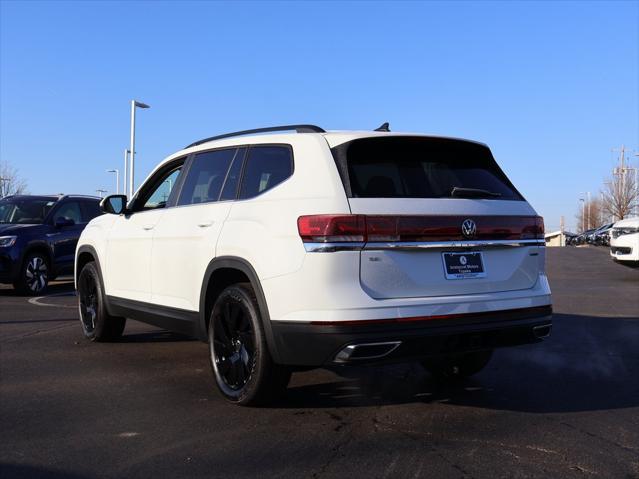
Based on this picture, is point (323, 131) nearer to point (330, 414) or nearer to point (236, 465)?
point (330, 414)

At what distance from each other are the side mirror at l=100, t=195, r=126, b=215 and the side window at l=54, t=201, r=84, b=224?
6.52 metres

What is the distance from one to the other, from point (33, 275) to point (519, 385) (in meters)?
9.24

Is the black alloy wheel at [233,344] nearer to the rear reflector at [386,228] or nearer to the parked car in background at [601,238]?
the rear reflector at [386,228]

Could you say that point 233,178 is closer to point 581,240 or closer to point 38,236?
point 38,236

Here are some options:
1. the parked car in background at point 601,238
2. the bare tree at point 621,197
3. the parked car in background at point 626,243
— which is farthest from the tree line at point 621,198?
the parked car in background at point 626,243

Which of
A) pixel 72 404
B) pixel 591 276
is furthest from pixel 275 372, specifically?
pixel 591 276

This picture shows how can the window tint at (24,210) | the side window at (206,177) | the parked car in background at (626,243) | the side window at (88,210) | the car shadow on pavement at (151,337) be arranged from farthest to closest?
the parked car in background at (626,243) < the side window at (88,210) < the window tint at (24,210) < the car shadow on pavement at (151,337) < the side window at (206,177)

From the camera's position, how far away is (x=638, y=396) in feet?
15.5

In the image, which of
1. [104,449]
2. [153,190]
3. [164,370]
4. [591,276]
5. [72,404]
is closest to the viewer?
[104,449]

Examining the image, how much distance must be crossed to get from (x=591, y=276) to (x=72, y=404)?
48.2 feet

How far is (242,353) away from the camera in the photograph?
14.2ft

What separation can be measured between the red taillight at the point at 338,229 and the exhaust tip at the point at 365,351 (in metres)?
0.60

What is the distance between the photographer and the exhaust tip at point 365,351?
12.0ft

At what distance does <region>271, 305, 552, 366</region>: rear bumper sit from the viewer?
3650 mm
